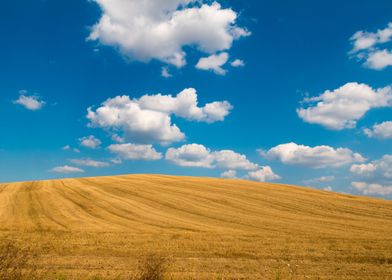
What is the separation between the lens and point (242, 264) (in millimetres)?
16359

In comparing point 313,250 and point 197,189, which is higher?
point 197,189

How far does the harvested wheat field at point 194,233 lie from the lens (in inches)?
608

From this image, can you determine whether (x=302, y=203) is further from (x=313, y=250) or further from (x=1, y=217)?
(x=1, y=217)

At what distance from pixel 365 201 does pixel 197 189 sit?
18.7 metres

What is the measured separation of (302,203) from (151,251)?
2234cm

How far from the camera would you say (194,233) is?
2409 centimetres

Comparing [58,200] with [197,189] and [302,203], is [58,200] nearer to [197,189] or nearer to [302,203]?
[197,189]

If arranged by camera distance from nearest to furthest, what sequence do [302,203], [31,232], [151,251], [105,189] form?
[151,251], [31,232], [302,203], [105,189]

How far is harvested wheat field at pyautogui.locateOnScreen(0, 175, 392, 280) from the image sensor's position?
15438 millimetres

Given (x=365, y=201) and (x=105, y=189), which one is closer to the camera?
(x=365, y=201)

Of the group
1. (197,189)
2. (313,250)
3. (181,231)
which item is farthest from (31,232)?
(197,189)

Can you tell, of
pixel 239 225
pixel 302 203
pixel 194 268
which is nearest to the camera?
pixel 194 268

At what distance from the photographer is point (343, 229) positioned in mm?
25656

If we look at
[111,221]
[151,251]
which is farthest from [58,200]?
[151,251]
